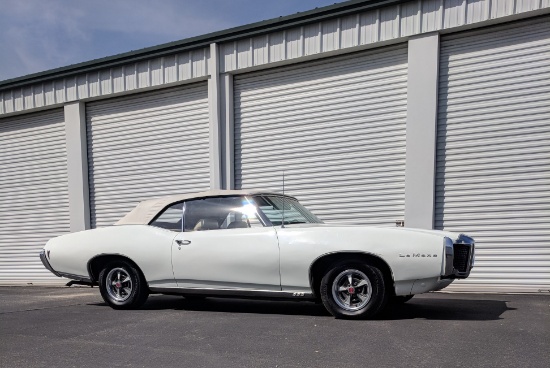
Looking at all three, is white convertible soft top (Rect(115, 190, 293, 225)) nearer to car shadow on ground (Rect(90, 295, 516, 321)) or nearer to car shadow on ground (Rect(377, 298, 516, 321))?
car shadow on ground (Rect(90, 295, 516, 321))

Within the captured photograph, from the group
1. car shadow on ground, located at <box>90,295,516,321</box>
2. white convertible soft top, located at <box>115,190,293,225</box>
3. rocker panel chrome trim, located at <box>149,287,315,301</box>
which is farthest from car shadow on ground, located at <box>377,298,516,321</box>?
white convertible soft top, located at <box>115,190,293,225</box>

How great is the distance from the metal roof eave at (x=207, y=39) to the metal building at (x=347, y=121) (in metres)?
0.03

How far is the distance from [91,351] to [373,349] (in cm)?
223

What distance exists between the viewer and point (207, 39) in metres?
9.45

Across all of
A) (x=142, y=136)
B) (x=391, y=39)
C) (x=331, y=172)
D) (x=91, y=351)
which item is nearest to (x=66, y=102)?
(x=142, y=136)

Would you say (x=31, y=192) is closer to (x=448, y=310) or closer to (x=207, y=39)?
(x=207, y=39)

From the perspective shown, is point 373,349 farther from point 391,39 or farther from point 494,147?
point 391,39

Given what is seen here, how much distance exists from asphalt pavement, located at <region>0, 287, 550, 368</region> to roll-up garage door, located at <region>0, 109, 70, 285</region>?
6.49 metres

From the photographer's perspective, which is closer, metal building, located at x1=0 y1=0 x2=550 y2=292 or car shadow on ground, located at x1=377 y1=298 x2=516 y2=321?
car shadow on ground, located at x1=377 y1=298 x2=516 y2=321

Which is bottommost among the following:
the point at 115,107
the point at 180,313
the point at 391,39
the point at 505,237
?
the point at 180,313

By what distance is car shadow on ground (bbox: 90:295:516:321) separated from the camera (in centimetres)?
469

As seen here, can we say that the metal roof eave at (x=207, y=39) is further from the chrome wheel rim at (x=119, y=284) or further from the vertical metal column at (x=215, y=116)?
the chrome wheel rim at (x=119, y=284)

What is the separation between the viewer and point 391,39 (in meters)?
7.92

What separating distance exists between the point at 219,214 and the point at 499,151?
4934 mm
